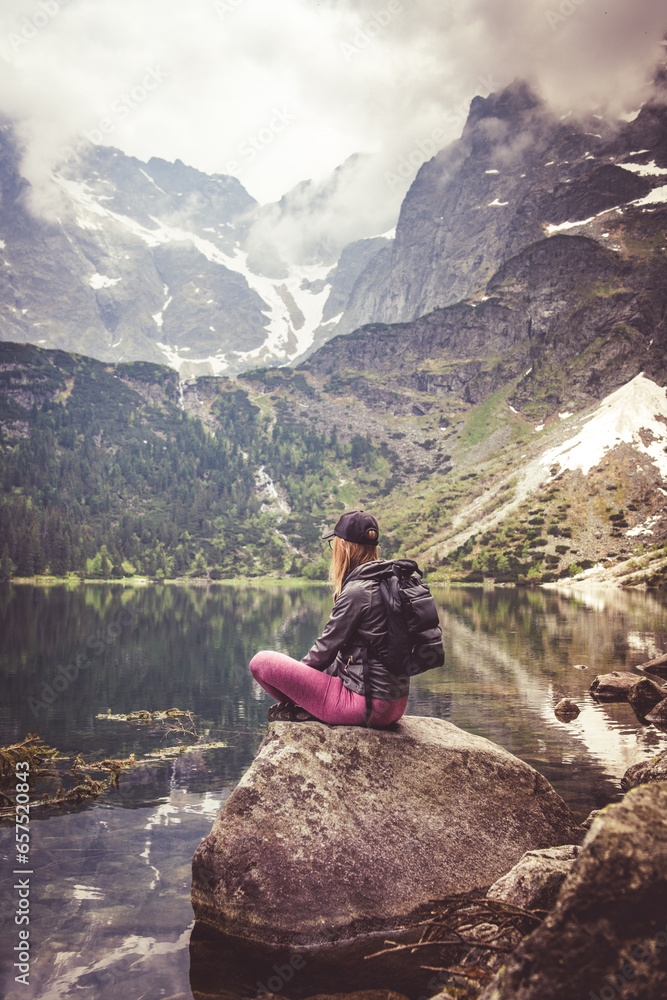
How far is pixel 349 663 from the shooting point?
24.8 feet

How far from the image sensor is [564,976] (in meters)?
2.85

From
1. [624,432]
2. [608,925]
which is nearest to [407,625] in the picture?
[608,925]

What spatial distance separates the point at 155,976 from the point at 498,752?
5.01m

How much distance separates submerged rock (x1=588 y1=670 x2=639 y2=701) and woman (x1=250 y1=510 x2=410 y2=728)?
18.2 metres

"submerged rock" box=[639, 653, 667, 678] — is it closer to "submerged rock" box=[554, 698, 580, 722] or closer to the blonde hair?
"submerged rock" box=[554, 698, 580, 722]

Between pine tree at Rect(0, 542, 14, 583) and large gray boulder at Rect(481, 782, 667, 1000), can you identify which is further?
pine tree at Rect(0, 542, 14, 583)

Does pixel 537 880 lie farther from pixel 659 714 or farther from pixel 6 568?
pixel 6 568

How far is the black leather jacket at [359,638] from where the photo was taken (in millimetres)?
7195

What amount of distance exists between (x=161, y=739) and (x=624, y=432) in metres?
169

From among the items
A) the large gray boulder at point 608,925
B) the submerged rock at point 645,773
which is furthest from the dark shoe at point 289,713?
the submerged rock at point 645,773

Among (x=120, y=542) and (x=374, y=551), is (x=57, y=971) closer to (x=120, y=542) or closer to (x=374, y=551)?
(x=374, y=551)

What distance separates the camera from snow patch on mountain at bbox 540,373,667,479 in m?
155

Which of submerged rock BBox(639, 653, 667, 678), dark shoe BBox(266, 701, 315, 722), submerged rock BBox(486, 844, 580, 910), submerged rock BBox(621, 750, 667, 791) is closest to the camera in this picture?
submerged rock BBox(486, 844, 580, 910)

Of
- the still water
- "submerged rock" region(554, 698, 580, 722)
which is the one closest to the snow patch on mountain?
the still water
